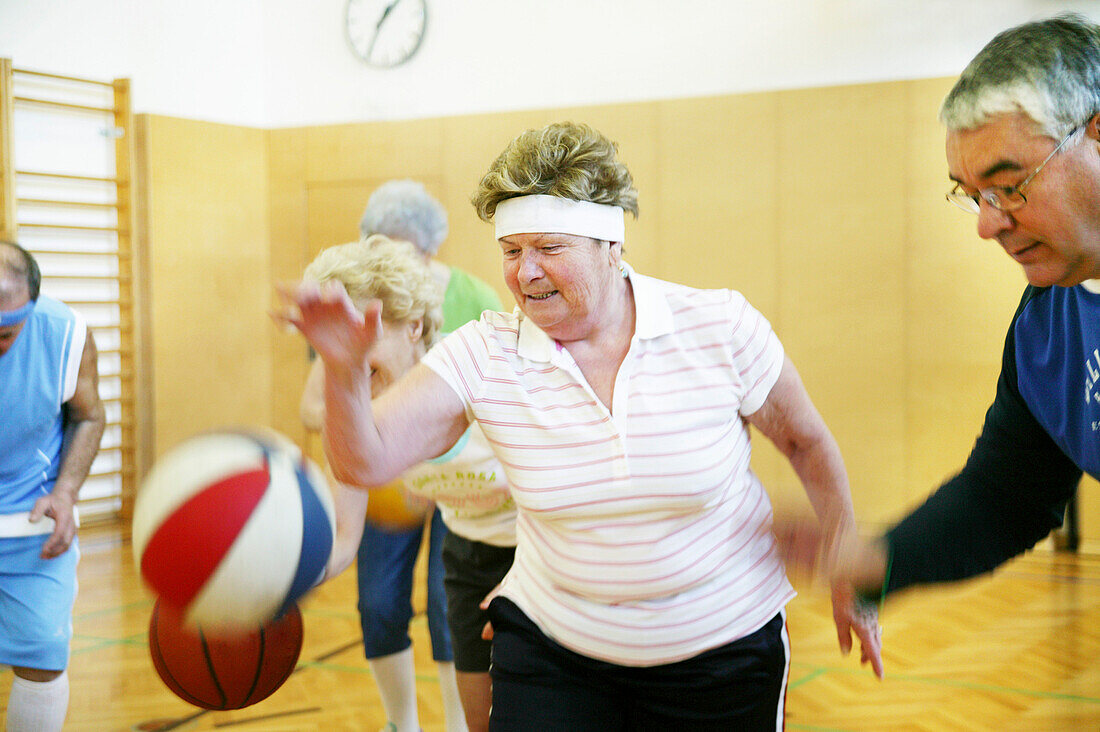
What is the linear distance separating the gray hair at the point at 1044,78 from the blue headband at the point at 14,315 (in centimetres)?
249

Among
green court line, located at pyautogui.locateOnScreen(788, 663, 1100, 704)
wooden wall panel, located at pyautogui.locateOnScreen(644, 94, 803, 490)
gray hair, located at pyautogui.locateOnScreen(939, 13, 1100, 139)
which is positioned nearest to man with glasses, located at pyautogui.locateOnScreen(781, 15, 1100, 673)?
gray hair, located at pyautogui.locateOnScreen(939, 13, 1100, 139)

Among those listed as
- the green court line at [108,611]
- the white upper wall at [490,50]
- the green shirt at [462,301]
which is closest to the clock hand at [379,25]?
the white upper wall at [490,50]

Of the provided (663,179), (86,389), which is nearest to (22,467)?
(86,389)

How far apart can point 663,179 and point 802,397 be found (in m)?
5.49

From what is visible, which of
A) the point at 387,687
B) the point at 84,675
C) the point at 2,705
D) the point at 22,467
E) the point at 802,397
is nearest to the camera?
the point at 802,397

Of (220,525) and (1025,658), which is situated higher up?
(220,525)

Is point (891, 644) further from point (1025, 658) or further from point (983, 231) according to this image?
point (983, 231)

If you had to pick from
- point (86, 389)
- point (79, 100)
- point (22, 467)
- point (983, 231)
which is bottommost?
point (22, 467)

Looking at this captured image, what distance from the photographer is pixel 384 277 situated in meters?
2.58

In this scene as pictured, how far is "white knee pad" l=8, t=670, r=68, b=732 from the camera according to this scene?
281cm

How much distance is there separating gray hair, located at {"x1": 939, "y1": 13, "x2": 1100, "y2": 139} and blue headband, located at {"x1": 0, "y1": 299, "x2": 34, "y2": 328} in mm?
2491

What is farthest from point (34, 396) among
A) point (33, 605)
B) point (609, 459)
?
point (609, 459)

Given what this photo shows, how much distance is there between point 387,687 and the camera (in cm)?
323

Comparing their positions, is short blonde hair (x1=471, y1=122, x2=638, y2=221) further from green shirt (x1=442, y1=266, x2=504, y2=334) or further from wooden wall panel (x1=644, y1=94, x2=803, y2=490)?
wooden wall panel (x1=644, y1=94, x2=803, y2=490)
